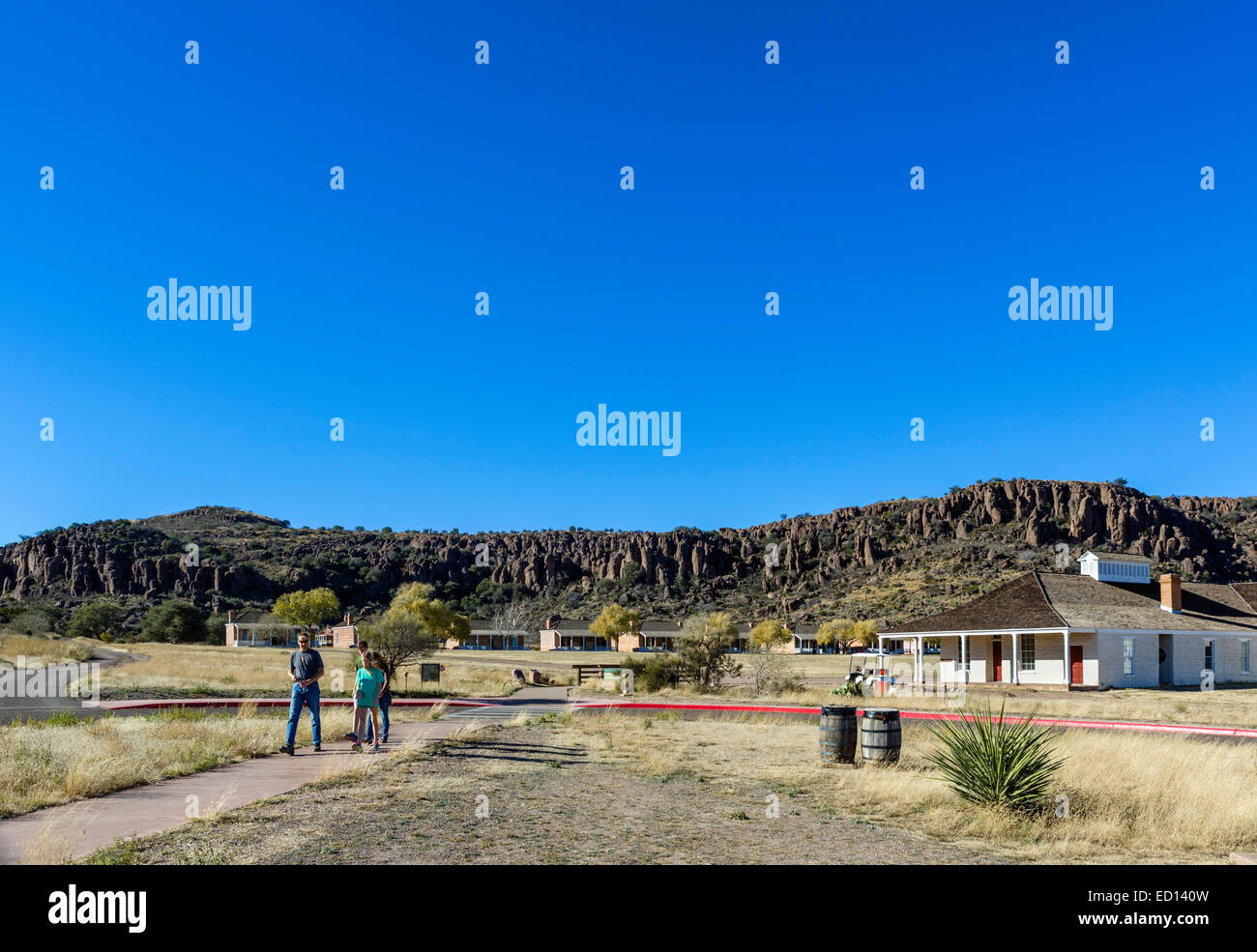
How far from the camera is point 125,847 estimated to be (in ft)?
22.6

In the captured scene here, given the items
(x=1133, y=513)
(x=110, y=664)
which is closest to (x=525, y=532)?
(x=1133, y=513)

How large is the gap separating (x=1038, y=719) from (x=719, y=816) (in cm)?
1641

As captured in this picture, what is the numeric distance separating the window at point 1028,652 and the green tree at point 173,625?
7365 centimetres

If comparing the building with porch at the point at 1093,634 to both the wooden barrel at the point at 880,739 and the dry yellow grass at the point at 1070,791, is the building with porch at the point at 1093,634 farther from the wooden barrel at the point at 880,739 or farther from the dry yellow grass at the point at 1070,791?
the wooden barrel at the point at 880,739

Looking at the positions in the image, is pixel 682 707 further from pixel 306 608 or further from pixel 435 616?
pixel 306 608

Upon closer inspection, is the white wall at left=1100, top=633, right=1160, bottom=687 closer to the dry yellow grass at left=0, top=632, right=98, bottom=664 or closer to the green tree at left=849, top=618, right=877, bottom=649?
the dry yellow grass at left=0, top=632, right=98, bottom=664

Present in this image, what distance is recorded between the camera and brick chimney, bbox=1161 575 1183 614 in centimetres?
4144

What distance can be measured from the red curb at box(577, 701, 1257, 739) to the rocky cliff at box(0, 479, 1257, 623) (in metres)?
66.1

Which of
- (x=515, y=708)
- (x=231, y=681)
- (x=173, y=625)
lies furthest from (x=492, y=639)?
(x=515, y=708)

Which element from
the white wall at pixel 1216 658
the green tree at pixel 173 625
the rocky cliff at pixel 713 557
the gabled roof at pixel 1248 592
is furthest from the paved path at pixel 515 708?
the rocky cliff at pixel 713 557

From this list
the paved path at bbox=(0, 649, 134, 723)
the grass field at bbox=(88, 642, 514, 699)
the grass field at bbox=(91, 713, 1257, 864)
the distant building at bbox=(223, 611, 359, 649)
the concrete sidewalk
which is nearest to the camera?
the concrete sidewalk

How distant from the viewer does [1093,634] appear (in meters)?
37.5

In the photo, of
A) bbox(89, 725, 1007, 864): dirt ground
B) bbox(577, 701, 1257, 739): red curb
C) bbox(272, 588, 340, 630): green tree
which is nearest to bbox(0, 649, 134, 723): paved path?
bbox(89, 725, 1007, 864): dirt ground
